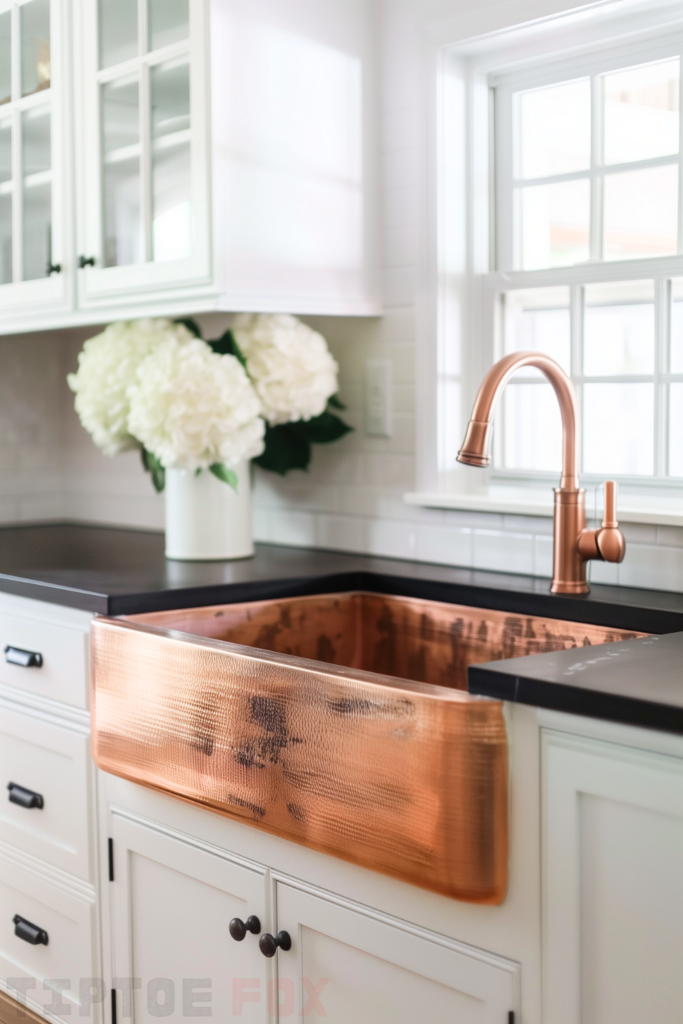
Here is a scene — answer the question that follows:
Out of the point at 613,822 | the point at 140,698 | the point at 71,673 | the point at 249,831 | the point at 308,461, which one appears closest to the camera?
the point at 613,822

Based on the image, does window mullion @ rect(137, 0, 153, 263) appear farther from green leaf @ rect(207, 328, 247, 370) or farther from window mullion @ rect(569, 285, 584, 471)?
window mullion @ rect(569, 285, 584, 471)

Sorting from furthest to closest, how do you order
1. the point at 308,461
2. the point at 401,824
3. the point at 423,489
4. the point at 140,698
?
the point at 308,461, the point at 423,489, the point at 140,698, the point at 401,824

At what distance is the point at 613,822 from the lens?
110cm

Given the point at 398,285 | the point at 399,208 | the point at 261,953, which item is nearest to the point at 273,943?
the point at 261,953

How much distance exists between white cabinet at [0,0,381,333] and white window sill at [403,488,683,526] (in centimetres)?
43

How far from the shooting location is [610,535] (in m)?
1.70

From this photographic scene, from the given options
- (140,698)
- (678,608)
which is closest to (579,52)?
(678,608)

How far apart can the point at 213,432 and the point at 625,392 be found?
31.3 inches

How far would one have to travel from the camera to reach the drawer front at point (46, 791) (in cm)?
195

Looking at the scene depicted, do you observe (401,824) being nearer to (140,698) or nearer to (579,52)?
(140,698)

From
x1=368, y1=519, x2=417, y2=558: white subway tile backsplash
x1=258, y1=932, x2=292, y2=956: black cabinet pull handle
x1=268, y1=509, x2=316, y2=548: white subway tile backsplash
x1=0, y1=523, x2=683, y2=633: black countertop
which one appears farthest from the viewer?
x1=268, y1=509, x2=316, y2=548: white subway tile backsplash

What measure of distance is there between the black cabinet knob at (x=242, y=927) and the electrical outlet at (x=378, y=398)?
111cm

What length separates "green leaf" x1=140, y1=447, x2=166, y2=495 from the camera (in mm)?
2314

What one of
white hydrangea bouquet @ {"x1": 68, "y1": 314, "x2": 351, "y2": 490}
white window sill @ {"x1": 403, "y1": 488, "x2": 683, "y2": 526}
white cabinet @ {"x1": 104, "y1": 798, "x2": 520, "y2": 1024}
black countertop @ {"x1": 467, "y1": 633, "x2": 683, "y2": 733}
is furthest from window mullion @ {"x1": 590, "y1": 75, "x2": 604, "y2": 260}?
white cabinet @ {"x1": 104, "y1": 798, "x2": 520, "y2": 1024}
